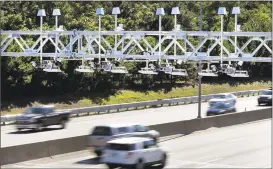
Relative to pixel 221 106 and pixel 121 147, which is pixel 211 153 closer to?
pixel 121 147

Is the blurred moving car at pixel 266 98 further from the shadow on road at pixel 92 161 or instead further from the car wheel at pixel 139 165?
the car wheel at pixel 139 165

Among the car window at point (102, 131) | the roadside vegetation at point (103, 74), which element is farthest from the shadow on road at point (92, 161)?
the roadside vegetation at point (103, 74)

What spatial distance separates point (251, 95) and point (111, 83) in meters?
16.3

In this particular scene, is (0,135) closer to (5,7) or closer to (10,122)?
(10,122)

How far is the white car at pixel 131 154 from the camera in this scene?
77.6ft

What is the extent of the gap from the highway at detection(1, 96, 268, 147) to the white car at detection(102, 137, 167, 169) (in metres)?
6.46

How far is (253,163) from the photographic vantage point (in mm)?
26922

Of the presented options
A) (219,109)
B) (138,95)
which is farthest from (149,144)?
(138,95)

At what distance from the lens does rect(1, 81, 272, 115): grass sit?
53.9 m

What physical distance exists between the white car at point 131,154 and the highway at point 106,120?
254 inches

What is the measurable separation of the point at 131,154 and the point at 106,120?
21466 mm

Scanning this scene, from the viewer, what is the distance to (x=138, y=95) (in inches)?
2517

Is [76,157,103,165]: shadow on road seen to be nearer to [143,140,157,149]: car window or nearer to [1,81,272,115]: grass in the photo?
[143,140,157,149]: car window

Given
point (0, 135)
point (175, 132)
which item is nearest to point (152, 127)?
point (175, 132)
